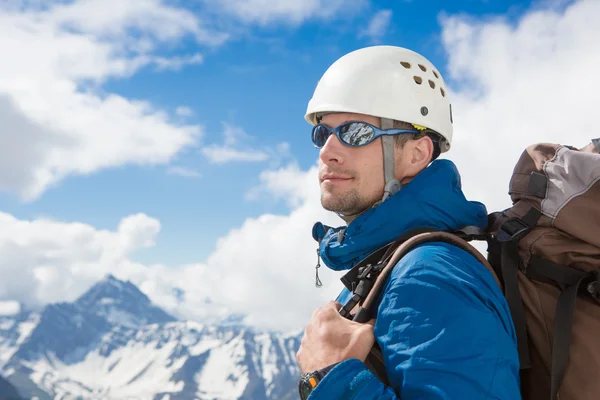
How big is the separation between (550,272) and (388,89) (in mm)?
2414

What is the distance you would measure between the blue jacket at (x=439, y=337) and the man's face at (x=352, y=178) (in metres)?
1.25

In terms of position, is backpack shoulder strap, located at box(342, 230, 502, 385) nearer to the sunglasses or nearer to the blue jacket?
the blue jacket

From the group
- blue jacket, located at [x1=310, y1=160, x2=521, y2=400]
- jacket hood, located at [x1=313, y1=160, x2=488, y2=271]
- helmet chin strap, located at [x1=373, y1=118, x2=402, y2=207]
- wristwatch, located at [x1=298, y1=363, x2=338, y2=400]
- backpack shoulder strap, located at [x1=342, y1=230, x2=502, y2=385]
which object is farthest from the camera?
helmet chin strap, located at [x1=373, y1=118, x2=402, y2=207]

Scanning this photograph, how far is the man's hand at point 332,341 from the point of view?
12.6ft

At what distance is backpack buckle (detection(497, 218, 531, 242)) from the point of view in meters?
4.18

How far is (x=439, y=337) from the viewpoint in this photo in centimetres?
349

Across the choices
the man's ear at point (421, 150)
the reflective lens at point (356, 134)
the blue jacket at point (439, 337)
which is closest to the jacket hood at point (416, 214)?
the man's ear at point (421, 150)

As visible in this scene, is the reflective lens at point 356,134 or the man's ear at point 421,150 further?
the man's ear at point 421,150

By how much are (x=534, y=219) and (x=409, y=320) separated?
138 cm

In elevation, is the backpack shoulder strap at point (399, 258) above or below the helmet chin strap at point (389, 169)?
below

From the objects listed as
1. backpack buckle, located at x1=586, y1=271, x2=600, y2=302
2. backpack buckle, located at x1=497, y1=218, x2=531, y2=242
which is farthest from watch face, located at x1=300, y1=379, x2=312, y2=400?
backpack buckle, located at x1=586, y1=271, x2=600, y2=302

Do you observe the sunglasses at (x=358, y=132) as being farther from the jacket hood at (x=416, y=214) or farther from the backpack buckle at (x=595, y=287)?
the backpack buckle at (x=595, y=287)

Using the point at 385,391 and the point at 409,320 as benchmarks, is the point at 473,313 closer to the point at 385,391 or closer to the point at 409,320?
the point at 409,320

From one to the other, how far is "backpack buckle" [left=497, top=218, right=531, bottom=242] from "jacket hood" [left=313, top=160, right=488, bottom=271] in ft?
1.64
